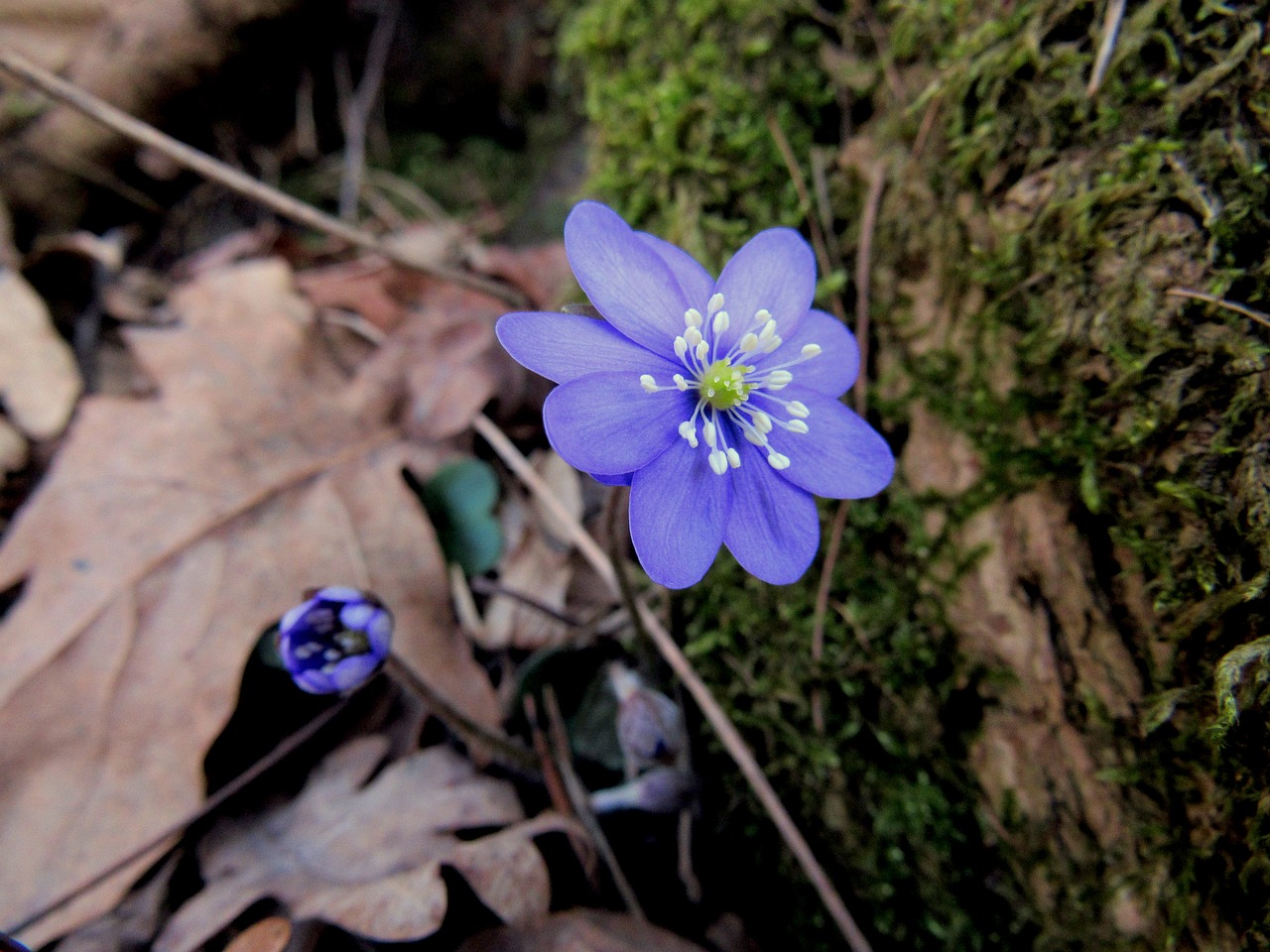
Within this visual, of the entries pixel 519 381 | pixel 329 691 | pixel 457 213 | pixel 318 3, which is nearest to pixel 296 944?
→ pixel 329 691

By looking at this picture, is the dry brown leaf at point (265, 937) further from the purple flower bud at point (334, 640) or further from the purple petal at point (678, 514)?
the purple petal at point (678, 514)

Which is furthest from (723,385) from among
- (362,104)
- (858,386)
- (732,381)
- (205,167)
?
(362,104)

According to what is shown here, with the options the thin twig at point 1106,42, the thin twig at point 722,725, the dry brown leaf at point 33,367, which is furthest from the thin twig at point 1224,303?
the dry brown leaf at point 33,367

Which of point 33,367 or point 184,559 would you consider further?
point 33,367

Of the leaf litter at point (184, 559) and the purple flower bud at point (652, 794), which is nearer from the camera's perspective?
the leaf litter at point (184, 559)

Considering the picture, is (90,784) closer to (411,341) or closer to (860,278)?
(411,341)

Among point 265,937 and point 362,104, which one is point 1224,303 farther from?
point 362,104

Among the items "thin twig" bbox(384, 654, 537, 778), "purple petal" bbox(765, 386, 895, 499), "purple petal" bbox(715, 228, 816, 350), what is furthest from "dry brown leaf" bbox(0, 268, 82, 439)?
"purple petal" bbox(765, 386, 895, 499)
